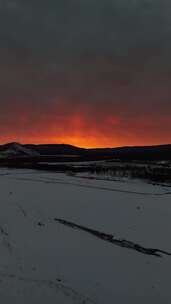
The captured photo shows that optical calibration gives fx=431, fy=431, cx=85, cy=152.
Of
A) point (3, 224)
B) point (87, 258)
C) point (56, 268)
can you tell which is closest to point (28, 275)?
point (56, 268)

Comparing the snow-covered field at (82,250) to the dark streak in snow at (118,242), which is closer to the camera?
the snow-covered field at (82,250)

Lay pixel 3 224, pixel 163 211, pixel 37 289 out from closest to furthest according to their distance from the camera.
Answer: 1. pixel 37 289
2. pixel 3 224
3. pixel 163 211

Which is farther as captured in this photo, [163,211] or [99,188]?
[99,188]

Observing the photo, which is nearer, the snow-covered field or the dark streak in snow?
the snow-covered field

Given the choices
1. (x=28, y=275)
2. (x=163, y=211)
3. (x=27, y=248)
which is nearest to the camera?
(x=28, y=275)

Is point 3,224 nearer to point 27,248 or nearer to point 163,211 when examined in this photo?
point 27,248

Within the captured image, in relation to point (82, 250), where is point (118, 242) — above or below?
above

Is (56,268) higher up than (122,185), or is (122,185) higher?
(122,185)

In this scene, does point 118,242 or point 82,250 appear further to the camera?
point 118,242
